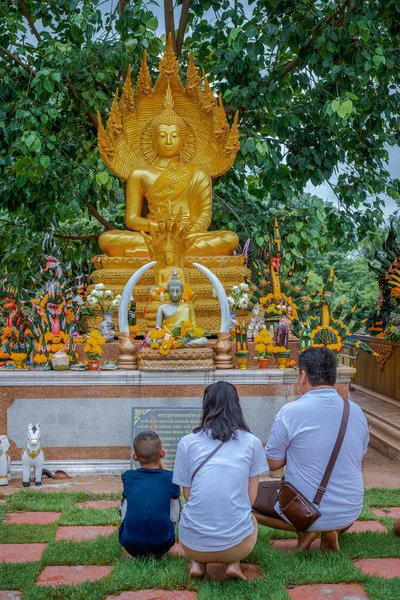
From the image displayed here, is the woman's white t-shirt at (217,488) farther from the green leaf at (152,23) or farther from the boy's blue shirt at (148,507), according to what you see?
the green leaf at (152,23)

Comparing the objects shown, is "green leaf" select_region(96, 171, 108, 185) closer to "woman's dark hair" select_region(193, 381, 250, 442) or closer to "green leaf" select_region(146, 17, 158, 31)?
"green leaf" select_region(146, 17, 158, 31)

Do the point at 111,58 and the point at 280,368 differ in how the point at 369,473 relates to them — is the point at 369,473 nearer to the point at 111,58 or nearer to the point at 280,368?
the point at 280,368

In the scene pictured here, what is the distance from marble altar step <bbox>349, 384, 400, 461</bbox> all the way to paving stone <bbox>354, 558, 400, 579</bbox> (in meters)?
3.19

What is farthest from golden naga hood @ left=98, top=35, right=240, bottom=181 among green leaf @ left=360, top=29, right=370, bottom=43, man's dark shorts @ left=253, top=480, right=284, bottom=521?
man's dark shorts @ left=253, top=480, right=284, bottom=521

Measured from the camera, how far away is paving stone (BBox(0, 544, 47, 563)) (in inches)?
163

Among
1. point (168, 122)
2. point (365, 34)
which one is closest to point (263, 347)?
point (365, 34)

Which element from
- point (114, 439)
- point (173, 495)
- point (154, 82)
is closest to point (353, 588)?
point (173, 495)

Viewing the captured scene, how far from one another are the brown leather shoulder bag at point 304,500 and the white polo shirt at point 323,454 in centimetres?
2

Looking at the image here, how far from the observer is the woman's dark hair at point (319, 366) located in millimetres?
4125

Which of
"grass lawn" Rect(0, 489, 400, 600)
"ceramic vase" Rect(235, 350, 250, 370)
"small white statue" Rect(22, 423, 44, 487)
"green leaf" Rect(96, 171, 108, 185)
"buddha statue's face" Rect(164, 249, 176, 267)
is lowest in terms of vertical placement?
"grass lawn" Rect(0, 489, 400, 600)

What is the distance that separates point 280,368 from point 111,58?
510 cm

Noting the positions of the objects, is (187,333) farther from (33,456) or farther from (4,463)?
(4,463)

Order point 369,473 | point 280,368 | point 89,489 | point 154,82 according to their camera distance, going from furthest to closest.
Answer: point 154,82
point 280,368
point 369,473
point 89,489

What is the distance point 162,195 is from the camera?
10500 mm
